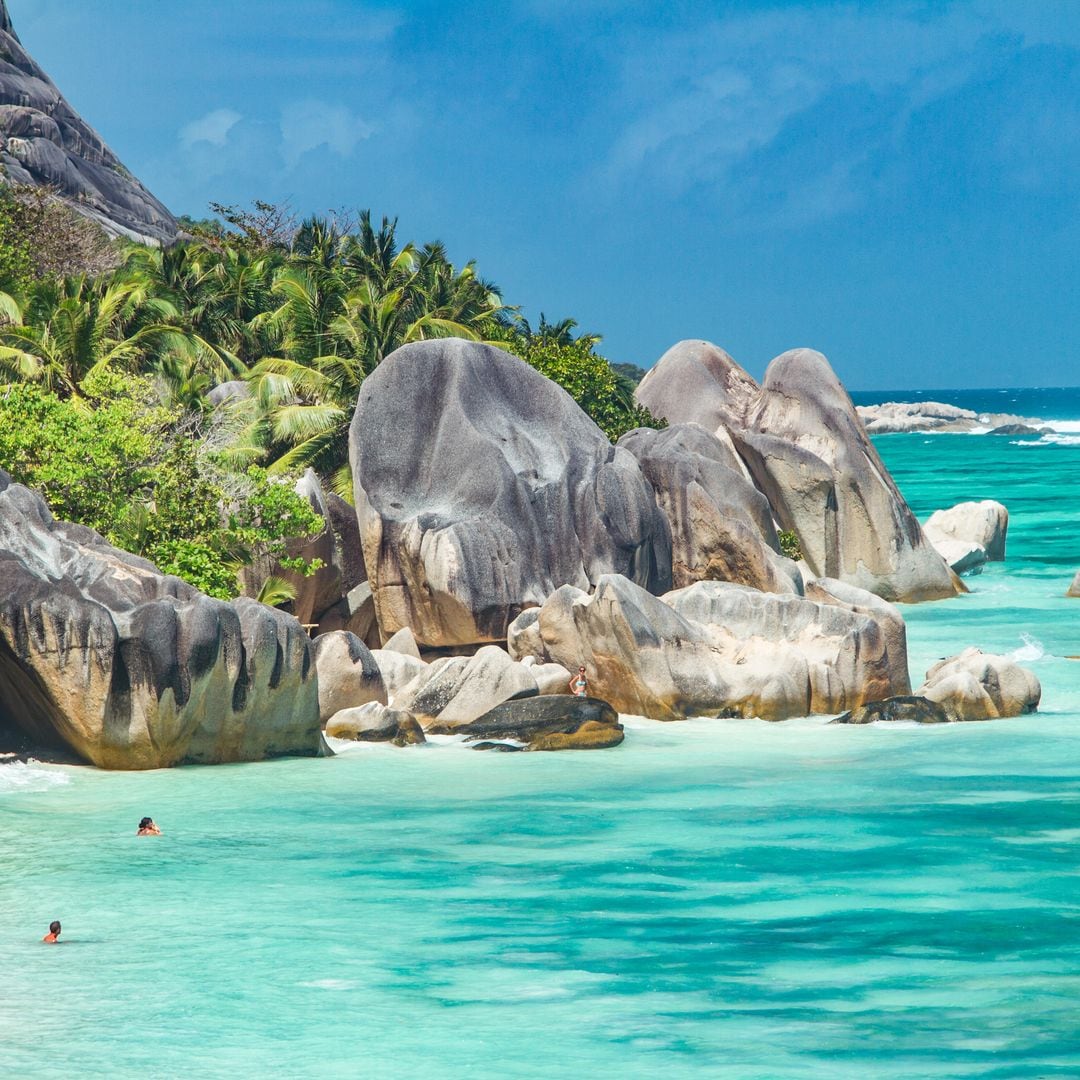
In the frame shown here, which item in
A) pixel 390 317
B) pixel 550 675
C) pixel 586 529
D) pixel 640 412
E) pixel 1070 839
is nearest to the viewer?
pixel 1070 839

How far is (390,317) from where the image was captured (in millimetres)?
35812

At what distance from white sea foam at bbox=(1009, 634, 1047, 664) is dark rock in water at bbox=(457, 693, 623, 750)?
31.6 feet

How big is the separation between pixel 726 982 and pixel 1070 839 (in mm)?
5889

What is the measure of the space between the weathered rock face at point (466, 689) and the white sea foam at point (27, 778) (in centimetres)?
516

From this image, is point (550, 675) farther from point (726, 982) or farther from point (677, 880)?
point (726, 982)

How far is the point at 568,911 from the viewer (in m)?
14.2

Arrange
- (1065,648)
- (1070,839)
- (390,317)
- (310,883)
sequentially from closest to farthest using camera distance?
(310,883), (1070,839), (1065,648), (390,317)

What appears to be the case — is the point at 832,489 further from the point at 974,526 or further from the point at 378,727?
the point at 378,727

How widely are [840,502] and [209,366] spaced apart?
567 inches

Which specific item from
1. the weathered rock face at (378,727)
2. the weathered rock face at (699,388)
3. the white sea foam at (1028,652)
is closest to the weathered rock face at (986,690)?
the white sea foam at (1028,652)

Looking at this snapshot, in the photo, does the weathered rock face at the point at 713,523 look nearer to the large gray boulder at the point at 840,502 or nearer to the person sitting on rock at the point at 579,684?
the large gray boulder at the point at 840,502

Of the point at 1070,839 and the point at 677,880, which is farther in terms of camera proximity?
the point at 1070,839

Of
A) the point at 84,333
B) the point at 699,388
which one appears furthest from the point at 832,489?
the point at 84,333

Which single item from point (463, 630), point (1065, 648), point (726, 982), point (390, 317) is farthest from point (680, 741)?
point (390, 317)
